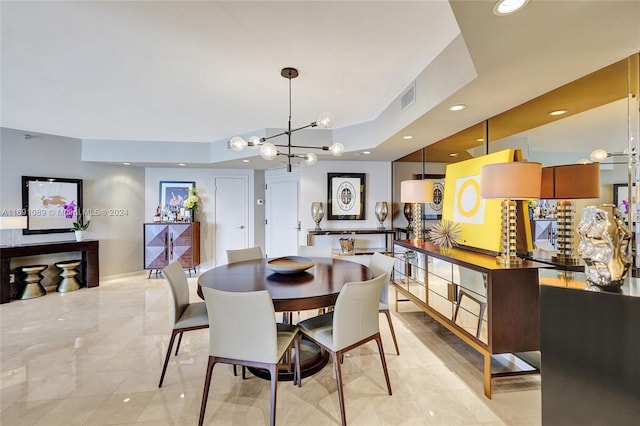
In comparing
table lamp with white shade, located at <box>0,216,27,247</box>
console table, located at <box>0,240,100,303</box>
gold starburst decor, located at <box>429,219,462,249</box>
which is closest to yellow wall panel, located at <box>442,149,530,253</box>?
gold starburst decor, located at <box>429,219,462,249</box>

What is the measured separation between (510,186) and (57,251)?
6.07m

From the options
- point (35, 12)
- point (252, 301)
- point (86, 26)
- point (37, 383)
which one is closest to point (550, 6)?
point (252, 301)

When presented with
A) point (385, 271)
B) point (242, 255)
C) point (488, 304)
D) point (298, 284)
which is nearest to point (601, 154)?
point (488, 304)

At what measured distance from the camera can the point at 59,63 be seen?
248cm

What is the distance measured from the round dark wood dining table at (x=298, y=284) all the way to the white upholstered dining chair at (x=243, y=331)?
0.14m

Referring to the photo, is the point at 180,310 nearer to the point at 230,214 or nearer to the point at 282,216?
the point at 282,216

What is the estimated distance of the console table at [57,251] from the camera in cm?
409

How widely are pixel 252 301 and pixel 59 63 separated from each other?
8.78ft

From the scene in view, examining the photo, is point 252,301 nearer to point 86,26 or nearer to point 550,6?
point 550,6

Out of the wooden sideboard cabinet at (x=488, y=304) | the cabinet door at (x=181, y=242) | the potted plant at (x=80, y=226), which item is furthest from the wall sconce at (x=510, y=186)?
the potted plant at (x=80, y=226)

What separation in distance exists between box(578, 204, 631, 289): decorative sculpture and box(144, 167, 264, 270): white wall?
571cm

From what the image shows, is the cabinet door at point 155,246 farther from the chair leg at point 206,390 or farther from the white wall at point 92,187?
the chair leg at point 206,390

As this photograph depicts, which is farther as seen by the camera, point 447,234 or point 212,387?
point 447,234

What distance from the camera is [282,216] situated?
6.14 meters
